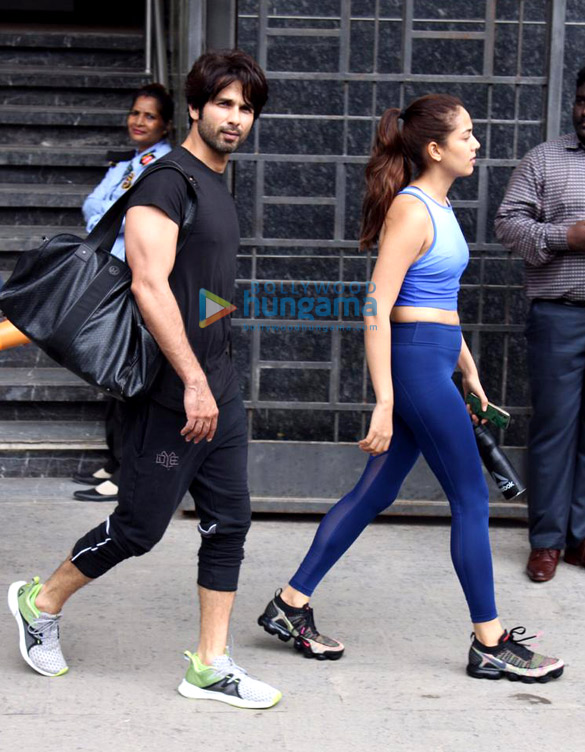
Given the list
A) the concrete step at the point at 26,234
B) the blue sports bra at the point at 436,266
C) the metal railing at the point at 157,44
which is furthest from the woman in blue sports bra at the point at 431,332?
the metal railing at the point at 157,44

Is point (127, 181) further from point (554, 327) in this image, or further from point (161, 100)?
point (554, 327)

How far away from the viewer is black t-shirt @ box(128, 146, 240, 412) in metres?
3.61

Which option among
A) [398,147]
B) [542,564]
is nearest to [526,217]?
[398,147]

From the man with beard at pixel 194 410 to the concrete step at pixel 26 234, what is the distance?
144 inches

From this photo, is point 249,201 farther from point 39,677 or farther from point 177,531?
point 39,677

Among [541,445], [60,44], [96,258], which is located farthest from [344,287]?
[60,44]

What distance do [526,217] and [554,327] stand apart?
46cm

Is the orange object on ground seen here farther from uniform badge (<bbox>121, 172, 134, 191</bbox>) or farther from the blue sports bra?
uniform badge (<bbox>121, 172, 134, 191</bbox>)

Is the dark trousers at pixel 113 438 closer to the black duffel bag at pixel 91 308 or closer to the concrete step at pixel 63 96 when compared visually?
the black duffel bag at pixel 91 308

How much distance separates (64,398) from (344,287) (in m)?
1.84

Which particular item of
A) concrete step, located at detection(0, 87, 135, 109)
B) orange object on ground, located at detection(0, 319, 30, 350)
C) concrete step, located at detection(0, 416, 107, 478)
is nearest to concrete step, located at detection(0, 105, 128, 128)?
concrete step, located at detection(0, 87, 135, 109)

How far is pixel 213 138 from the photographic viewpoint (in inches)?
147

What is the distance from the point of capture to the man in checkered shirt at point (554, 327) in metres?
5.13

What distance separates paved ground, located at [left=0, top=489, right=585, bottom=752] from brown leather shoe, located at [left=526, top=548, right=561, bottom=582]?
5cm
